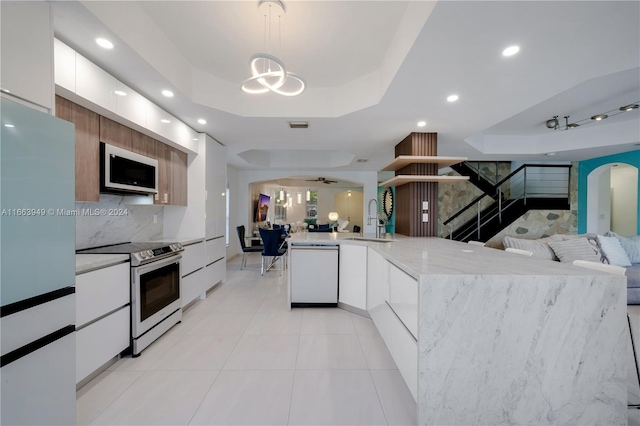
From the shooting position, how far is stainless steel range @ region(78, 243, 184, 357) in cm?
225

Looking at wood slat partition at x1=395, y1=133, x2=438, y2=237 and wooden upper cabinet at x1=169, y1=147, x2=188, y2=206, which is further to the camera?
wood slat partition at x1=395, y1=133, x2=438, y2=237

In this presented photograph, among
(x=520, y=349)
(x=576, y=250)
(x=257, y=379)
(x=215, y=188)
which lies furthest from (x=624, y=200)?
(x=215, y=188)

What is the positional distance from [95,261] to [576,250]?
598 cm

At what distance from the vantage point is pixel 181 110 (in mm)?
3131

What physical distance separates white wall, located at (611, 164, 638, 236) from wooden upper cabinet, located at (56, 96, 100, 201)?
11207mm

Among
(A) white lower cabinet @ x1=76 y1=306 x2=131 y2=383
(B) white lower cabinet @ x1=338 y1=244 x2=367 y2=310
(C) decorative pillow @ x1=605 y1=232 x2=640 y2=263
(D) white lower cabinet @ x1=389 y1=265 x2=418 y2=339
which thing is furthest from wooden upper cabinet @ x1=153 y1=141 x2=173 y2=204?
(C) decorative pillow @ x1=605 y1=232 x2=640 y2=263

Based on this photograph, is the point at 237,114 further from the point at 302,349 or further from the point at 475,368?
the point at 475,368

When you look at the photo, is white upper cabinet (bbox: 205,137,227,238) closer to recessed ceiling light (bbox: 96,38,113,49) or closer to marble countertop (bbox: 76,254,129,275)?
marble countertop (bbox: 76,254,129,275)

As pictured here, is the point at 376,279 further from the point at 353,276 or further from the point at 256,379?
the point at 256,379

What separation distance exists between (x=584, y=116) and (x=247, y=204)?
759 centimetres

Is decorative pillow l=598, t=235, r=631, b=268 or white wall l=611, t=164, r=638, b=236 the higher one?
white wall l=611, t=164, r=638, b=236

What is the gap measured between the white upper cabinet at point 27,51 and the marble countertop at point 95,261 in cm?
105

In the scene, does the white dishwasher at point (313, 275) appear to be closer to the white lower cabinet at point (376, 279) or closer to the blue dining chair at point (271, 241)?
the white lower cabinet at point (376, 279)

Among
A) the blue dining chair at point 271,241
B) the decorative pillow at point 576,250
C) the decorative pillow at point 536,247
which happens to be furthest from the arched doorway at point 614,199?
the blue dining chair at point 271,241
